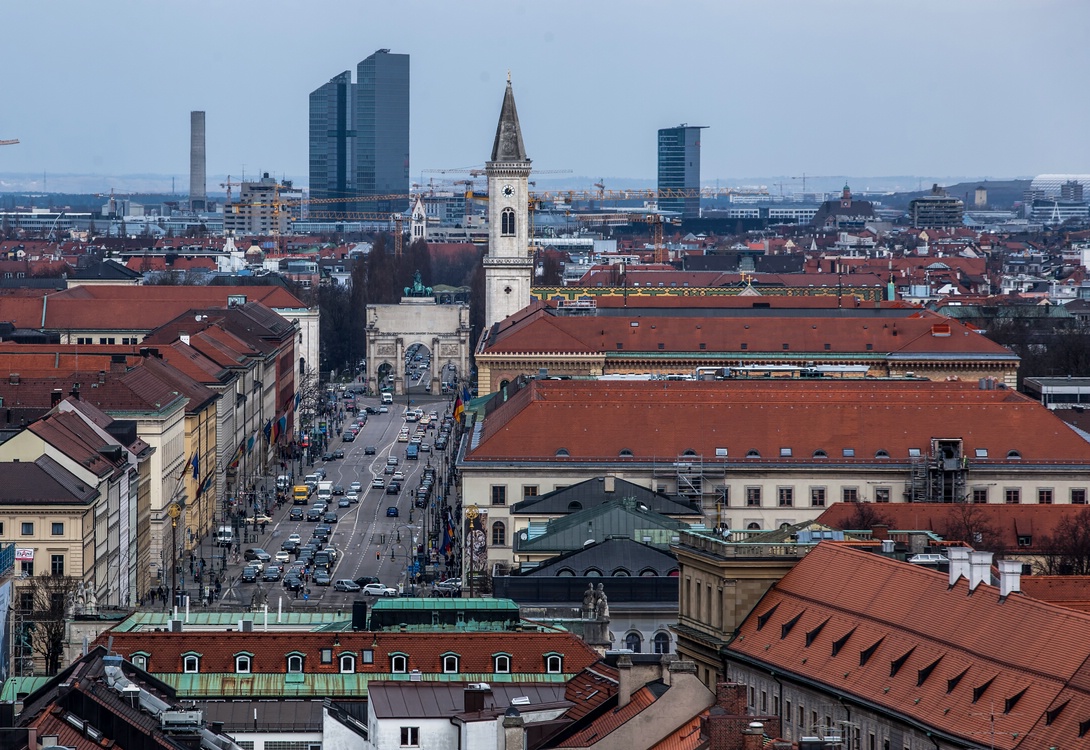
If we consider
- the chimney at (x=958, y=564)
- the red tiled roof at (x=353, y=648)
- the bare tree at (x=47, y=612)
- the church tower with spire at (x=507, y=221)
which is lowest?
the bare tree at (x=47, y=612)

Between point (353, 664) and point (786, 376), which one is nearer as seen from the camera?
point (353, 664)

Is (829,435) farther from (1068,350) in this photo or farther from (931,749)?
(1068,350)

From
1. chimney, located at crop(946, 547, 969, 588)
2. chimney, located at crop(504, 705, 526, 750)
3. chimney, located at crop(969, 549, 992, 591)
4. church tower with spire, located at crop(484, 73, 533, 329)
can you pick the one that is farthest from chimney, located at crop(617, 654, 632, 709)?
church tower with spire, located at crop(484, 73, 533, 329)

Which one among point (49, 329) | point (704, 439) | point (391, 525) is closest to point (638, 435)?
point (704, 439)

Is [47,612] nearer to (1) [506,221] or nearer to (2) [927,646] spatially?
(2) [927,646]

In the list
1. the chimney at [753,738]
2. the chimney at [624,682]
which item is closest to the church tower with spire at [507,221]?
the chimney at [624,682]

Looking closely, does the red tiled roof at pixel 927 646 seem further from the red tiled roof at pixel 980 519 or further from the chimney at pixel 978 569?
the red tiled roof at pixel 980 519
